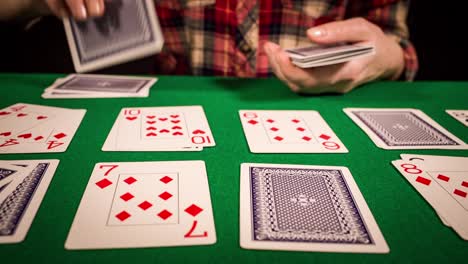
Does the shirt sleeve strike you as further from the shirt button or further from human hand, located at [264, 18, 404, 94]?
the shirt button

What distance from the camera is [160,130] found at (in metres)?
1.18

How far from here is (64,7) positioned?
1272 millimetres

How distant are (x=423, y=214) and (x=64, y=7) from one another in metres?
1.27

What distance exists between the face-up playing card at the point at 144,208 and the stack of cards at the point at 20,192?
0.33 ft

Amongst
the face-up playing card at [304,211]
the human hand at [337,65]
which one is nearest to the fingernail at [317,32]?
the human hand at [337,65]

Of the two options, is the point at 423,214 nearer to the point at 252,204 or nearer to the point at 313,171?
the point at 313,171

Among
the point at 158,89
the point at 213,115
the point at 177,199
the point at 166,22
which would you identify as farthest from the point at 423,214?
the point at 166,22

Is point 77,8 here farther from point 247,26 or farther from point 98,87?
point 247,26

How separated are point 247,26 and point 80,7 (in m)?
0.84

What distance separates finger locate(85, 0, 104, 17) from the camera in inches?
48.1

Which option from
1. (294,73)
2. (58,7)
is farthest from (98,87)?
(294,73)

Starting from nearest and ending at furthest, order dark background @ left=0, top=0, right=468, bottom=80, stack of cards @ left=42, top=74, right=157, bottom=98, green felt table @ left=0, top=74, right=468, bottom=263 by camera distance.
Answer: green felt table @ left=0, top=74, right=468, bottom=263, stack of cards @ left=42, top=74, right=157, bottom=98, dark background @ left=0, top=0, right=468, bottom=80

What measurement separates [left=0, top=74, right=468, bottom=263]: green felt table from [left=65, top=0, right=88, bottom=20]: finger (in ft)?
1.05

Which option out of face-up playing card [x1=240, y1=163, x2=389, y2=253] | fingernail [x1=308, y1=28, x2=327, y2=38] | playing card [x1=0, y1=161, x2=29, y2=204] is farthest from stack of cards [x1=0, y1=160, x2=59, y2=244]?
fingernail [x1=308, y1=28, x2=327, y2=38]
